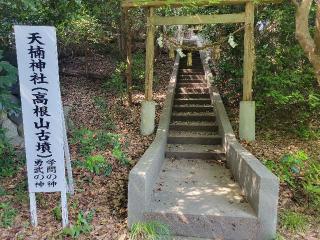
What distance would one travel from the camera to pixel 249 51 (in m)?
8.02

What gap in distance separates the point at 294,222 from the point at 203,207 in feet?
4.38

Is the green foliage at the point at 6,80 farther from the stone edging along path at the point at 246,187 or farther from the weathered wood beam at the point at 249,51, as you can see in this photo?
the weathered wood beam at the point at 249,51

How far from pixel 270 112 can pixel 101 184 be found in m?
5.18

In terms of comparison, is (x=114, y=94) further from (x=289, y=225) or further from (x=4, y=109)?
(x=289, y=225)

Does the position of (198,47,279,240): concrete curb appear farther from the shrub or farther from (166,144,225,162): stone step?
the shrub

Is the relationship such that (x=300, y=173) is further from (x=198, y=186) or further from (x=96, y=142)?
(x=96, y=142)

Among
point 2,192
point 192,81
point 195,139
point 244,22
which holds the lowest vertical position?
point 2,192

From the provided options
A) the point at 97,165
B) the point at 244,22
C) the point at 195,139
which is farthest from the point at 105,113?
the point at 244,22

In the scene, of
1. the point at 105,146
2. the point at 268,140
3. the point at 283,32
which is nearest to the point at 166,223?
the point at 105,146

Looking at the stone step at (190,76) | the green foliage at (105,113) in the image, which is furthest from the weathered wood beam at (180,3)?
the stone step at (190,76)

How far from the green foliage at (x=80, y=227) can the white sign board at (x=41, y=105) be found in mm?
562

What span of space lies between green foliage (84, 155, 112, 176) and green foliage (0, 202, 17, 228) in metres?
1.60

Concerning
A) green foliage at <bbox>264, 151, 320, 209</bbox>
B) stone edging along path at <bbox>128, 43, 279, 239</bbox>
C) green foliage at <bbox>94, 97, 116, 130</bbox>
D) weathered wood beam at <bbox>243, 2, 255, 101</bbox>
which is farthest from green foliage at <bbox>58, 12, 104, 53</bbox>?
green foliage at <bbox>264, 151, 320, 209</bbox>

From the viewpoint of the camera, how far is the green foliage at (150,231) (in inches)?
183
